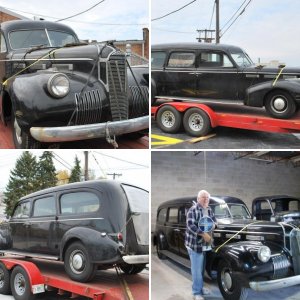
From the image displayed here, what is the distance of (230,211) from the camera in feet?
14.2

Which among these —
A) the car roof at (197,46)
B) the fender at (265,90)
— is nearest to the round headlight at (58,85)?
the car roof at (197,46)

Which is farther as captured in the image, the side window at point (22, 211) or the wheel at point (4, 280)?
the side window at point (22, 211)

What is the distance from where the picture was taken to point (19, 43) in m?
4.70

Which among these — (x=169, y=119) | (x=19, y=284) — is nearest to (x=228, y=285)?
(x=169, y=119)

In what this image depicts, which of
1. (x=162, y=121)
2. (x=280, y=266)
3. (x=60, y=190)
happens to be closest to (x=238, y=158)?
(x=162, y=121)

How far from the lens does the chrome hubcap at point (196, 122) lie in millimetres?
3990

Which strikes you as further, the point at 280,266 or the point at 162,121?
the point at 162,121

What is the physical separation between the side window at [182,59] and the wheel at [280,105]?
0.99 meters

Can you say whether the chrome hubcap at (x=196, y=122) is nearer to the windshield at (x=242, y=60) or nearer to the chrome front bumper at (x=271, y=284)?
the windshield at (x=242, y=60)

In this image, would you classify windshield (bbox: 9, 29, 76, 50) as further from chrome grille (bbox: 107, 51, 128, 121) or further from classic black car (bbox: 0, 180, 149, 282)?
classic black car (bbox: 0, 180, 149, 282)

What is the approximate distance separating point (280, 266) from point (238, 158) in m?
1.18

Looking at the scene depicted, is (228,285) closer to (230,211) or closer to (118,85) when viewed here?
(230,211)

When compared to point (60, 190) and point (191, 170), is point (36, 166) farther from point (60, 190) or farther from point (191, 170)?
point (191, 170)

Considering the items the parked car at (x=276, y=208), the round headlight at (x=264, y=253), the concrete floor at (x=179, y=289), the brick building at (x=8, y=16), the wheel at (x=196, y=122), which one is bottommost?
the concrete floor at (x=179, y=289)
